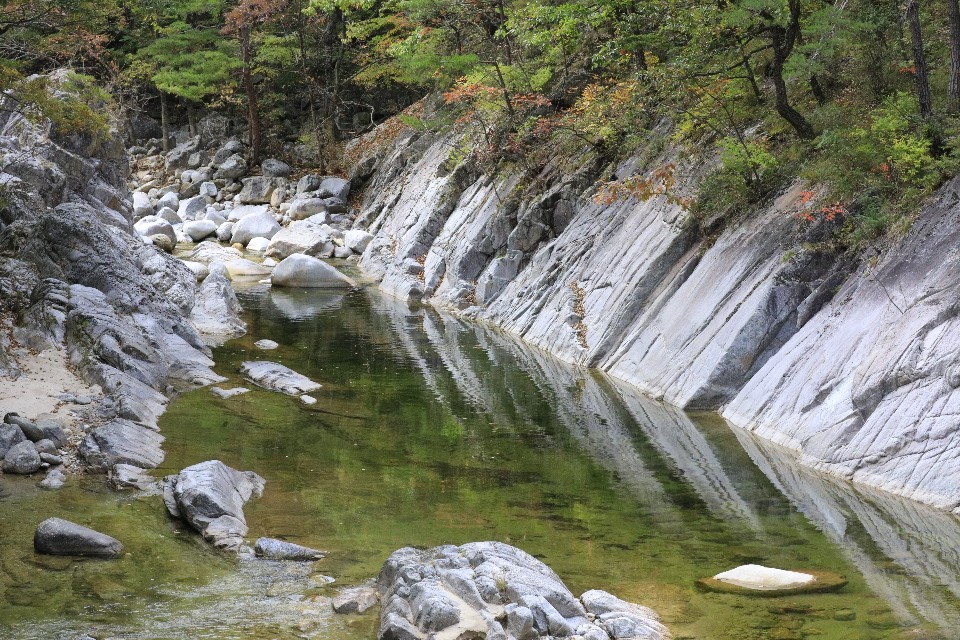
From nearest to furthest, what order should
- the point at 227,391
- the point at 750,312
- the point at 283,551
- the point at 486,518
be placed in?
the point at 283,551
the point at 486,518
the point at 750,312
the point at 227,391

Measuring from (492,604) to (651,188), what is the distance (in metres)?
13.5

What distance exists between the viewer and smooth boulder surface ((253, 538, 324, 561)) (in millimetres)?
8445

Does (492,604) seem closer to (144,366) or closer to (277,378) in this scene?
(144,366)

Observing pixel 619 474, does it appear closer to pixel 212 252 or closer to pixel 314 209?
pixel 212 252

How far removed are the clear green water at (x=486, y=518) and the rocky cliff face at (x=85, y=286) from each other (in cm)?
92

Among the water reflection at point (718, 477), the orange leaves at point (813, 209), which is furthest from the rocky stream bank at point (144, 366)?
the orange leaves at point (813, 209)

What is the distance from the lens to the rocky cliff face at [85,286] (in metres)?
13.6

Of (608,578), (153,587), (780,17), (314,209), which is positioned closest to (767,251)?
(780,17)

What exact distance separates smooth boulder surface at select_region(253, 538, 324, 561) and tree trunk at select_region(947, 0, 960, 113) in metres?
11.3

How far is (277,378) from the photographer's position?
51.6 feet

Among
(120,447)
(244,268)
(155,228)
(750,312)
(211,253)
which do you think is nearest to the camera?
(120,447)

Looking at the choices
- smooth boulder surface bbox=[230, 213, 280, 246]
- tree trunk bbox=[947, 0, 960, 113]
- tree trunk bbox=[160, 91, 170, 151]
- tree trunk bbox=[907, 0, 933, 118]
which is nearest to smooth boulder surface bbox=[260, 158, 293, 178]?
smooth boulder surface bbox=[230, 213, 280, 246]

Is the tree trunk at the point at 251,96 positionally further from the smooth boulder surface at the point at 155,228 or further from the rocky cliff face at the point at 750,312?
the rocky cliff face at the point at 750,312

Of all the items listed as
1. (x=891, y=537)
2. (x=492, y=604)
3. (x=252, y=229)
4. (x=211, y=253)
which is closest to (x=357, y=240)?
(x=252, y=229)
